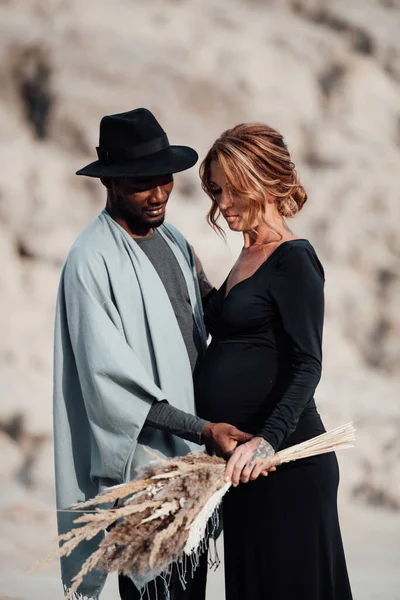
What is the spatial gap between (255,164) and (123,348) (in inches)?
26.6

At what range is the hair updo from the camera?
10.1 feet

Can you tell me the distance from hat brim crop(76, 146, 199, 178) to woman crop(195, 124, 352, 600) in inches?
4.8

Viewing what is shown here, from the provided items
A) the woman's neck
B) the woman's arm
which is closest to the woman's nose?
the woman's neck

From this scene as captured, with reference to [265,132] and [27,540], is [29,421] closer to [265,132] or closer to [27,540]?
[27,540]

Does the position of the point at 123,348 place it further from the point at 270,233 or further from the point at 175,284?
the point at 270,233

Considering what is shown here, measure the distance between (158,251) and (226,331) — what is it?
0.41 meters

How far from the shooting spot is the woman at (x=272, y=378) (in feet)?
9.99

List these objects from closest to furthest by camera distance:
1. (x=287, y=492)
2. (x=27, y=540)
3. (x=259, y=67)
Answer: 1. (x=287, y=492)
2. (x=27, y=540)
3. (x=259, y=67)

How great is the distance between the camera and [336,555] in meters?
3.18

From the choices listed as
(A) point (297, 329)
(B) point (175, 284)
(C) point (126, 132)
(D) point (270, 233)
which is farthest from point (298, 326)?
(C) point (126, 132)

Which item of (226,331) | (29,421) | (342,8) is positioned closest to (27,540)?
→ (29,421)

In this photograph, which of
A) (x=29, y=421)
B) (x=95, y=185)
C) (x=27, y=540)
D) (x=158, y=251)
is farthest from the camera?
(x=95, y=185)

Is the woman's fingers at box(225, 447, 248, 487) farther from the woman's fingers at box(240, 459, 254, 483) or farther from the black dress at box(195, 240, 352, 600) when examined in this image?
the black dress at box(195, 240, 352, 600)

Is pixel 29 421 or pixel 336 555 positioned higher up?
pixel 29 421
